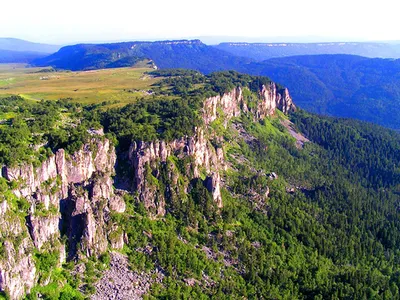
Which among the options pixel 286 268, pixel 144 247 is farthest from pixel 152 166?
pixel 286 268

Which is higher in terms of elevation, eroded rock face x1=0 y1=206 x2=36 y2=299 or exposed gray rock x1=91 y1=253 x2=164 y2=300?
eroded rock face x1=0 y1=206 x2=36 y2=299

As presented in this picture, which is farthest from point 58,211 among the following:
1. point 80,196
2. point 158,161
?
point 158,161

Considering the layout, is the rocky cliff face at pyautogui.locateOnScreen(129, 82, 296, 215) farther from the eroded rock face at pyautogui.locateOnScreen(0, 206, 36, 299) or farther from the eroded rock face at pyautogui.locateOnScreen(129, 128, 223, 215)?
the eroded rock face at pyautogui.locateOnScreen(0, 206, 36, 299)

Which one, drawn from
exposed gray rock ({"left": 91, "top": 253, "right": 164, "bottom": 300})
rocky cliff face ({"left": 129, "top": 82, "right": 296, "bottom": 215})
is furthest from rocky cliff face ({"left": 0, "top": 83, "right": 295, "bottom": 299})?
exposed gray rock ({"left": 91, "top": 253, "right": 164, "bottom": 300})

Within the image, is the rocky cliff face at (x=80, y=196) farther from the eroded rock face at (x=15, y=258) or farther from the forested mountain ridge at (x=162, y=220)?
the forested mountain ridge at (x=162, y=220)

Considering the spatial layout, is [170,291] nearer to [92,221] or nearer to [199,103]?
[92,221]

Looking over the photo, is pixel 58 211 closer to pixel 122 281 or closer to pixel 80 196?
pixel 80 196
